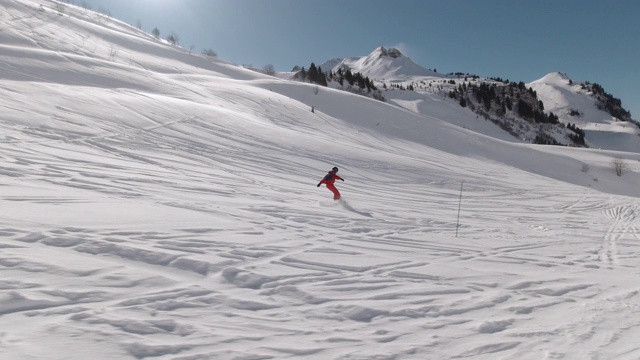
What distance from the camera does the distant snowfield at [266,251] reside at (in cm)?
371

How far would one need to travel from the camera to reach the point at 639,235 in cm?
1027

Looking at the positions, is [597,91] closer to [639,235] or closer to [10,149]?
[639,235]

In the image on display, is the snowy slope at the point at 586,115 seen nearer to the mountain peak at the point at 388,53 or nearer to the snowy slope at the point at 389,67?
the snowy slope at the point at 389,67

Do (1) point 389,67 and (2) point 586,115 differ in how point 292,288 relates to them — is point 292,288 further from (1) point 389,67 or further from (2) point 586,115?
(1) point 389,67

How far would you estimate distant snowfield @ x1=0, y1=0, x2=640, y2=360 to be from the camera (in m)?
3.71

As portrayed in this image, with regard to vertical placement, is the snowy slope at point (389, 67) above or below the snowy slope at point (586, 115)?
above

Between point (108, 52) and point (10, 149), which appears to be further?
point (108, 52)

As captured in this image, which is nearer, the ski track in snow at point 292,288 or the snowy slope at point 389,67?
the ski track in snow at point 292,288

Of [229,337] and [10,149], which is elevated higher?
[10,149]

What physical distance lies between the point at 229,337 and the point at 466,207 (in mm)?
11071

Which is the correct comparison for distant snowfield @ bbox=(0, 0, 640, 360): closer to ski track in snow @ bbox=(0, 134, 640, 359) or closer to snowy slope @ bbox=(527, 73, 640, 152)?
ski track in snow @ bbox=(0, 134, 640, 359)

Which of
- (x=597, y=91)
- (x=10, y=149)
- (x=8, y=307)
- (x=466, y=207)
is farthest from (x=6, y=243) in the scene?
(x=597, y=91)

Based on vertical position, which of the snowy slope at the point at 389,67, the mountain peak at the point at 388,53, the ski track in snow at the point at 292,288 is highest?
the mountain peak at the point at 388,53

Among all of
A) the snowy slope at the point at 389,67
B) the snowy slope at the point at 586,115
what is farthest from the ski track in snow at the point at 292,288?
the snowy slope at the point at 389,67
